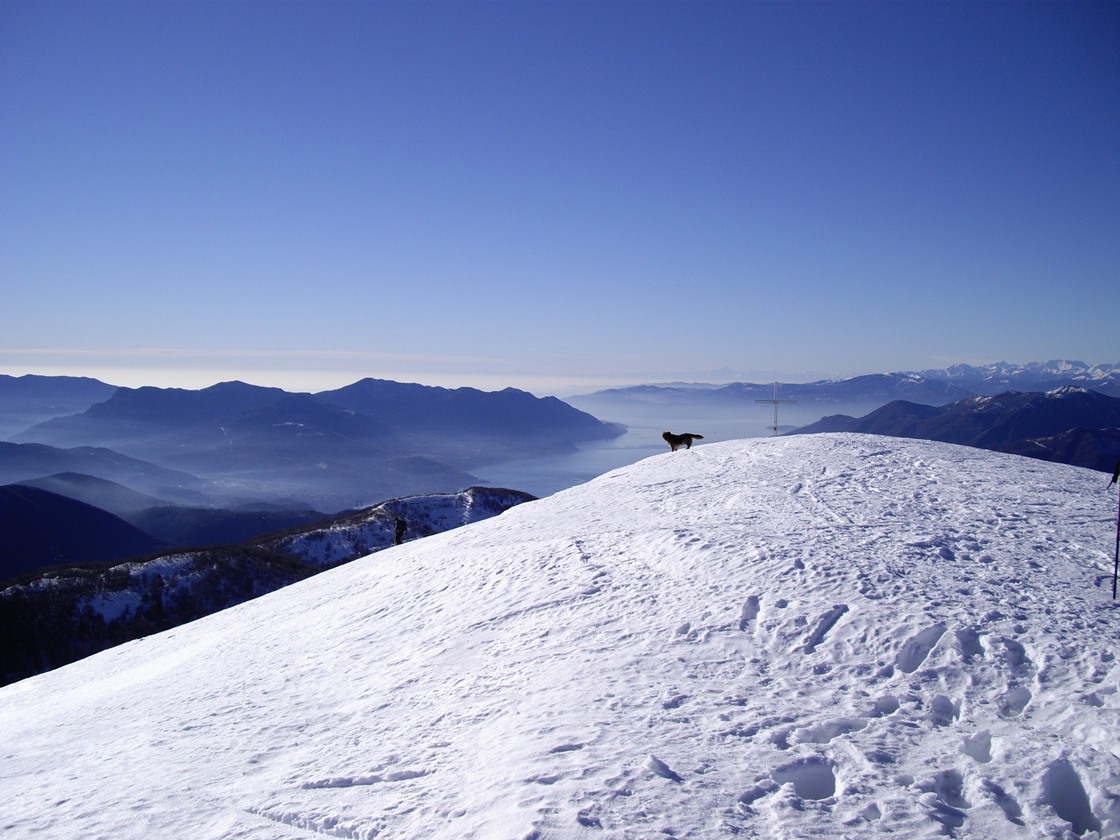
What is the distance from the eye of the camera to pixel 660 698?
28.2 ft

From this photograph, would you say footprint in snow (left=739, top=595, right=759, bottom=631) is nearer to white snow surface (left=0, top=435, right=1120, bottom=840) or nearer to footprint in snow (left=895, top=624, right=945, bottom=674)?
white snow surface (left=0, top=435, right=1120, bottom=840)

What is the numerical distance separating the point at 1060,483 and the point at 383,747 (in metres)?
20.8

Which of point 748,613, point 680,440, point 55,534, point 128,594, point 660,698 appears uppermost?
point 680,440

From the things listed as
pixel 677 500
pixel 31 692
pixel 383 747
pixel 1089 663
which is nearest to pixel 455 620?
pixel 383 747

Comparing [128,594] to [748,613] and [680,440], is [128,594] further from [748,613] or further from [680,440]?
[748,613]

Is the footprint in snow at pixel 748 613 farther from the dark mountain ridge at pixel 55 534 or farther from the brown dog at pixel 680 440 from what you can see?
the dark mountain ridge at pixel 55 534

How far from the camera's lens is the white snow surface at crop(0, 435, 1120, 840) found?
6586 millimetres

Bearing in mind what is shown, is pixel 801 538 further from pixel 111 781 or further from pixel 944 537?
pixel 111 781

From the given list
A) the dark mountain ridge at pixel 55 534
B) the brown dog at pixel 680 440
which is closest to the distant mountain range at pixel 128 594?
the brown dog at pixel 680 440

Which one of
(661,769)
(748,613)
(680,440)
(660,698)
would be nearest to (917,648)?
(748,613)

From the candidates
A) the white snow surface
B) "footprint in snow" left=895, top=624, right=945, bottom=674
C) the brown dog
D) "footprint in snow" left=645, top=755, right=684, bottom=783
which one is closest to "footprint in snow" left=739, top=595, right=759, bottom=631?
the white snow surface

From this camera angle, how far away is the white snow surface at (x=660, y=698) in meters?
6.59

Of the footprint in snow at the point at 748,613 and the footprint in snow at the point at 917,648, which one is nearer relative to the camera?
the footprint in snow at the point at 917,648

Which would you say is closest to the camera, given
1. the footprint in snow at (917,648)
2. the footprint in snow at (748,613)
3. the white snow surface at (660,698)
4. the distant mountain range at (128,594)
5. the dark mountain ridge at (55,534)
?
the white snow surface at (660,698)
